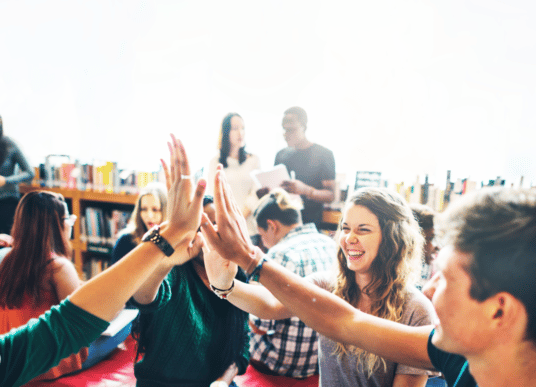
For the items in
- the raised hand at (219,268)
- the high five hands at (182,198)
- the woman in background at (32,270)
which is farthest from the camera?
the woman in background at (32,270)

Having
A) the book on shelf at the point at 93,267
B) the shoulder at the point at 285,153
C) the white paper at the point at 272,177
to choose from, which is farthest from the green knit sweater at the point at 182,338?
the book on shelf at the point at 93,267

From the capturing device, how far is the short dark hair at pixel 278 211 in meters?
2.24

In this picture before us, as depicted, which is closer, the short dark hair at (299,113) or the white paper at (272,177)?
the white paper at (272,177)

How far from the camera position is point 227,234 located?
0.89 metres

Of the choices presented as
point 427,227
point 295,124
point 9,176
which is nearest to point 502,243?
point 427,227

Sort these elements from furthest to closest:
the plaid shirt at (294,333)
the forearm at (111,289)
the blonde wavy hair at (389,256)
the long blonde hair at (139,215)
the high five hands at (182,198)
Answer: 1. the long blonde hair at (139,215)
2. the plaid shirt at (294,333)
3. the blonde wavy hair at (389,256)
4. the high five hands at (182,198)
5. the forearm at (111,289)

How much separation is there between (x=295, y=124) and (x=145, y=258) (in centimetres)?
253

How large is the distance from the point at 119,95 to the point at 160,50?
699 millimetres

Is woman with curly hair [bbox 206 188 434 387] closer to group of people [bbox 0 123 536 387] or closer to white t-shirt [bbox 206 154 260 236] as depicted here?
group of people [bbox 0 123 536 387]

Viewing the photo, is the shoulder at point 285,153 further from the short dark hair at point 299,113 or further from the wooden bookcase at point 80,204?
the wooden bookcase at point 80,204

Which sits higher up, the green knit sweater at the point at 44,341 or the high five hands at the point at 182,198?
the high five hands at the point at 182,198

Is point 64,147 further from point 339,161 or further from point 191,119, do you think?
point 339,161

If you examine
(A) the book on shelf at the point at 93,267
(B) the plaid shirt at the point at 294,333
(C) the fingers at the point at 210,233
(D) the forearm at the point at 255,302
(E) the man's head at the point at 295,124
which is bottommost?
(A) the book on shelf at the point at 93,267

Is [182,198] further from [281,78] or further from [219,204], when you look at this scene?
[281,78]
